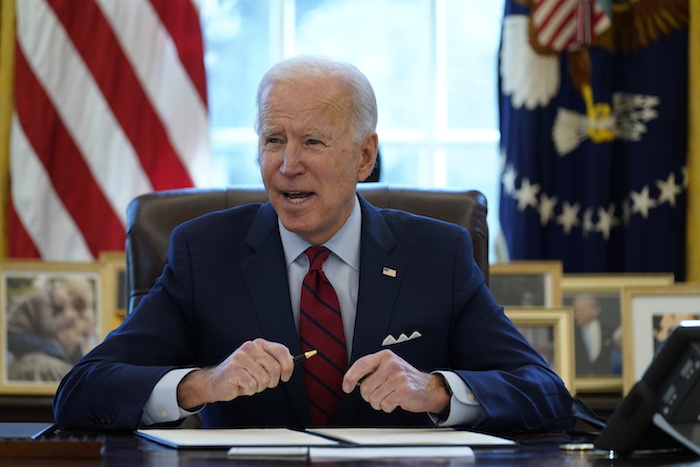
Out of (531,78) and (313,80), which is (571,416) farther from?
(531,78)

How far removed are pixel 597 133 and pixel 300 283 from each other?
1.89m

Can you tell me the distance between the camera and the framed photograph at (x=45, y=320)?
3402 mm


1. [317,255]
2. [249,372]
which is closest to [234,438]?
[249,372]

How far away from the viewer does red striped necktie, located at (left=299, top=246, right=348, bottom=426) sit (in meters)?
2.01

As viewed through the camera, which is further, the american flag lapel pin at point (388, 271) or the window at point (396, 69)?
the window at point (396, 69)

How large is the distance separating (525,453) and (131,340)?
0.90 metres

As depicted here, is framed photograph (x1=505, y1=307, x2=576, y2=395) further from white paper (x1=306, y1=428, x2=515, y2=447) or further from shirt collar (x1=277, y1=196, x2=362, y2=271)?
white paper (x1=306, y1=428, x2=515, y2=447)

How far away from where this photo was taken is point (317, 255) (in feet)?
7.00

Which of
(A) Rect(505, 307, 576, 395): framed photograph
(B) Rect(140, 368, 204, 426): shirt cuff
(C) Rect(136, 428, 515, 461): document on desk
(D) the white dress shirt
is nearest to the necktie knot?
(D) the white dress shirt

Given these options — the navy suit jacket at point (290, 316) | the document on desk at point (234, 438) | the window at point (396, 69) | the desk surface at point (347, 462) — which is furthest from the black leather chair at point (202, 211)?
the window at point (396, 69)

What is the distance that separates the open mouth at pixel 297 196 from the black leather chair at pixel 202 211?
354mm

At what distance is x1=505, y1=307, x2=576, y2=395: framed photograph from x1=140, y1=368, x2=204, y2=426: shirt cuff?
5.78ft

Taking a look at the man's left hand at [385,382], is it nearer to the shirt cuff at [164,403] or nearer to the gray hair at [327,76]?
the shirt cuff at [164,403]

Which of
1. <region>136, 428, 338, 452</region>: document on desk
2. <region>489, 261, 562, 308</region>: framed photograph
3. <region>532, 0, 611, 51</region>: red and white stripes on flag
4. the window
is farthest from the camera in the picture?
the window
